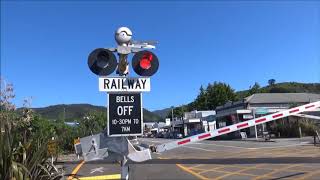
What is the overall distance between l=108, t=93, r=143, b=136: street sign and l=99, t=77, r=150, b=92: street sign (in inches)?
3.1

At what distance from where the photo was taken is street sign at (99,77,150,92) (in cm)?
718

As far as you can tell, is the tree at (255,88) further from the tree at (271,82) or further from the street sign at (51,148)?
the street sign at (51,148)

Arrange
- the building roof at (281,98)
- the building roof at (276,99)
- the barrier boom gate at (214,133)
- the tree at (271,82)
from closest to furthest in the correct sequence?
the barrier boom gate at (214,133)
the building roof at (276,99)
the building roof at (281,98)
the tree at (271,82)

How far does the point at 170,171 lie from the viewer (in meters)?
18.2

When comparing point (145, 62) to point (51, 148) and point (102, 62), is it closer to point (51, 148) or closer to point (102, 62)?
point (102, 62)

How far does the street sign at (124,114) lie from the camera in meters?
7.17

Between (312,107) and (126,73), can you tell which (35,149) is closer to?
(126,73)

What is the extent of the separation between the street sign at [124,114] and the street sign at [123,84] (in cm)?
8

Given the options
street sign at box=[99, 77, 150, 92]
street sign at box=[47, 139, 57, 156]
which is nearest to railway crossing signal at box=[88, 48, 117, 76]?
street sign at box=[99, 77, 150, 92]

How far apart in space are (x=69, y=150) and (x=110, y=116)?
114 ft

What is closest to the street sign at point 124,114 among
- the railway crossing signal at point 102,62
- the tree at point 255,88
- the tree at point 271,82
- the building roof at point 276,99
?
the railway crossing signal at point 102,62

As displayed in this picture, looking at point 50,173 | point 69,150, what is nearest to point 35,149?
point 50,173

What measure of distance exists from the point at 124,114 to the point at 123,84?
18.1 inches

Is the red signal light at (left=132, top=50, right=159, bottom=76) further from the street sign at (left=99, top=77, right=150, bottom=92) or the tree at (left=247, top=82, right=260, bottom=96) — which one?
the tree at (left=247, top=82, right=260, bottom=96)
